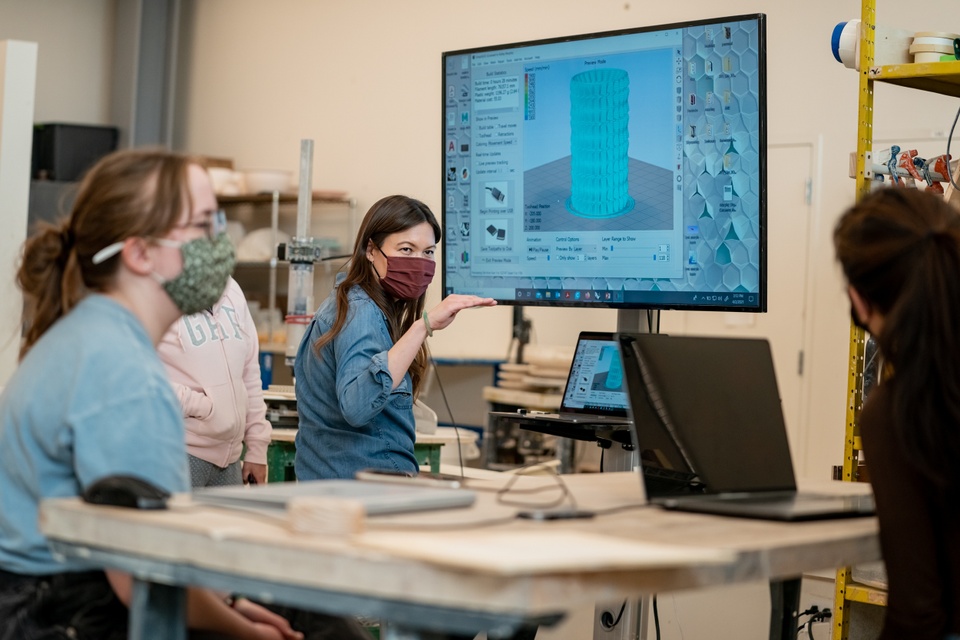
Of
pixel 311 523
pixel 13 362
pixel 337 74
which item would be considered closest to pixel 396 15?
pixel 337 74

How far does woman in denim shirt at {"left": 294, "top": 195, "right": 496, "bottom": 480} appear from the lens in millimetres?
2545

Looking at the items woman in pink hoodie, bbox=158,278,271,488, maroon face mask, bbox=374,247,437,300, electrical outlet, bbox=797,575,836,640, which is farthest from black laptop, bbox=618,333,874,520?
electrical outlet, bbox=797,575,836,640

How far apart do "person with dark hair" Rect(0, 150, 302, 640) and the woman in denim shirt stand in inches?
33.8

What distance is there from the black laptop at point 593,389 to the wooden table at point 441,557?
1.00 meters

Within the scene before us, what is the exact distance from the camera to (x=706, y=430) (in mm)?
1801

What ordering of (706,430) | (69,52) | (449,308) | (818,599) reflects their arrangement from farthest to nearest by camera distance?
(69,52)
(818,599)
(449,308)
(706,430)

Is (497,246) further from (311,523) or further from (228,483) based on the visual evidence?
(311,523)

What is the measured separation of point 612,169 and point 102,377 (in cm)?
149

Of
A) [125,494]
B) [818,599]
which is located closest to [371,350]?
[125,494]

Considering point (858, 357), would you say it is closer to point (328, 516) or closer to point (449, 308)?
point (449, 308)

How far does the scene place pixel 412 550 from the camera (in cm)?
113

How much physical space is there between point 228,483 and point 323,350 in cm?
78

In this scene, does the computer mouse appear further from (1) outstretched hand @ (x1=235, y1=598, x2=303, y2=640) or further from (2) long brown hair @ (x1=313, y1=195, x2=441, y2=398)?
(2) long brown hair @ (x1=313, y1=195, x2=441, y2=398)

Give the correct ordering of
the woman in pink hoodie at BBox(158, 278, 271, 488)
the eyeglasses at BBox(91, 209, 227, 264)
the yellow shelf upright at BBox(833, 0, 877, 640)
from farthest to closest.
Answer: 1. the woman in pink hoodie at BBox(158, 278, 271, 488)
2. the yellow shelf upright at BBox(833, 0, 877, 640)
3. the eyeglasses at BBox(91, 209, 227, 264)
